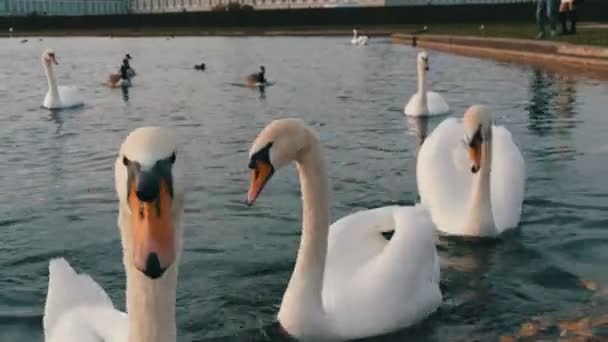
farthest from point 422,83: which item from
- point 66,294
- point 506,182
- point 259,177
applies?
point 66,294

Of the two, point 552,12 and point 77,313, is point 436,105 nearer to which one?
point 77,313

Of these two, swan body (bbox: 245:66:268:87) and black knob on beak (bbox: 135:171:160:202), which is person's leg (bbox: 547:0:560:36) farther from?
black knob on beak (bbox: 135:171:160:202)

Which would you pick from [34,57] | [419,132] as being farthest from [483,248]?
[34,57]

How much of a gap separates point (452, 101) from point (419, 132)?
13.1 ft

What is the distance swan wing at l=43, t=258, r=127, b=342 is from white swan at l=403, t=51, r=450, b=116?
959 cm

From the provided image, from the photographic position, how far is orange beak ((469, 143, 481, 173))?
6.18 metres

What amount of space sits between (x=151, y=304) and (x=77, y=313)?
4.39ft

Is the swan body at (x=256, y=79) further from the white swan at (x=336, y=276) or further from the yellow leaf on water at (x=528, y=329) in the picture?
the yellow leaf on water at (x=528, y=329)

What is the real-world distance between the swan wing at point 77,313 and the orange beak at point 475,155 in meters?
2.97

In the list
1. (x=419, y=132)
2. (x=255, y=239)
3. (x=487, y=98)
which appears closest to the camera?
(x=255, y=239)

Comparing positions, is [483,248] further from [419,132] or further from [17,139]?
[17,139]

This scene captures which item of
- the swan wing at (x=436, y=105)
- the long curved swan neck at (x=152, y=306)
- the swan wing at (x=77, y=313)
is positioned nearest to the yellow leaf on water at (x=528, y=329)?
the swan wing at (x=77, y=313)

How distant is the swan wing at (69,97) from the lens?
16.6 metres

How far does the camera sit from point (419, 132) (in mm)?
12289
